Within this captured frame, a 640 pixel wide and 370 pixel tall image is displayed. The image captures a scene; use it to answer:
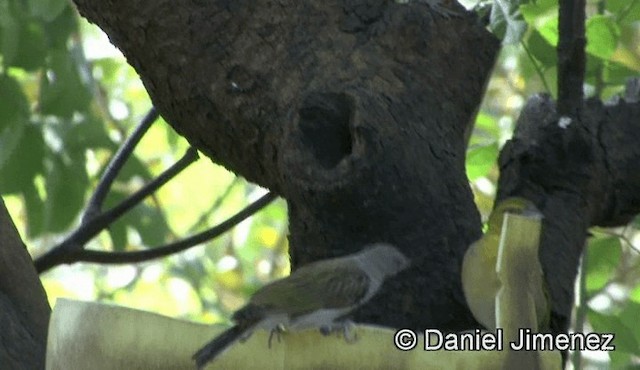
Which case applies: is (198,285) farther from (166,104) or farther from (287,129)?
(287,129)

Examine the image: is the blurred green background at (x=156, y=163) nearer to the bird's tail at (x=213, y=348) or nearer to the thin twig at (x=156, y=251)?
the thin twig at (x=156, y=251)

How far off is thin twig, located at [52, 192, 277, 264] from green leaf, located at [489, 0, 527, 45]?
1.28 feet

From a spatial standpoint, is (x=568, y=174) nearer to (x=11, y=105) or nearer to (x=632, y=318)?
(x=632, y=318)

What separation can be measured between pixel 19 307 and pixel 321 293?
40 cm

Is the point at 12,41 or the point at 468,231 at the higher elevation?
the point at 468,231

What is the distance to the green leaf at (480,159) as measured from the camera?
1.26 m

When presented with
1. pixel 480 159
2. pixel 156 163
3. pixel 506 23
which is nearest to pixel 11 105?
pixel 480 159

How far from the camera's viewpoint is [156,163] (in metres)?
2.77

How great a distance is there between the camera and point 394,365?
705 millimetres

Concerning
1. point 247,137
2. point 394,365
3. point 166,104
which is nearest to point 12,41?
point 166,104

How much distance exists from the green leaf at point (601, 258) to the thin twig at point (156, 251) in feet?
1.24

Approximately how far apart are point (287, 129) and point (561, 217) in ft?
0.81

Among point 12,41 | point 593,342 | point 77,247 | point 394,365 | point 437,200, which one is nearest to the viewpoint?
point 394,365

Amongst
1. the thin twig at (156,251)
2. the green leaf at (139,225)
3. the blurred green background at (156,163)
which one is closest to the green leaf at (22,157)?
the blurred green background at (156,163)
